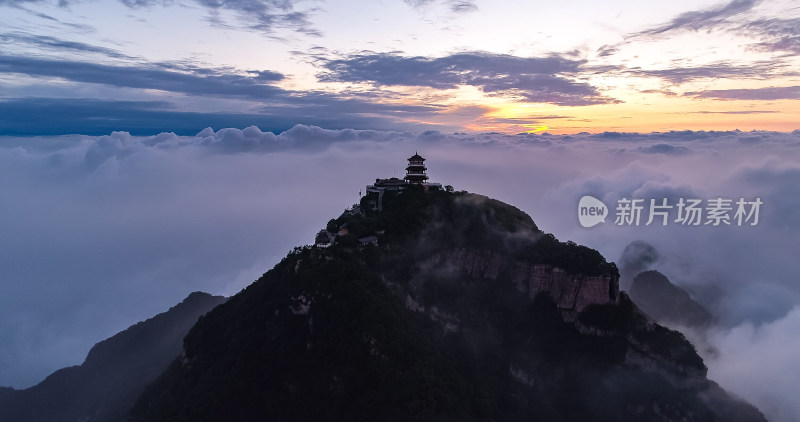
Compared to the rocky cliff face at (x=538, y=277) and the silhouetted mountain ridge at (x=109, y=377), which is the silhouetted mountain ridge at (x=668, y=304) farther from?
the silhouetted mountain ridge at (x=109, y=377)

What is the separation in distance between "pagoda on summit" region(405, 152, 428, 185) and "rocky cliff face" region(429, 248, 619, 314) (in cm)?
2181

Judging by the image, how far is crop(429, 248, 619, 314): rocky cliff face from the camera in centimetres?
6078

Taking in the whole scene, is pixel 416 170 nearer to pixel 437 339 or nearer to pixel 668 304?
pixel 437 339

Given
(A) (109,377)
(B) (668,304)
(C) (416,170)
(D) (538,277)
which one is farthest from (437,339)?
(B) (668,304)

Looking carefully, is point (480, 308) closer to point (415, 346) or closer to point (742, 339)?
point (415, 346)

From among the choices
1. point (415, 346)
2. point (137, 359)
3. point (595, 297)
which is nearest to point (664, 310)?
point (595, 297)

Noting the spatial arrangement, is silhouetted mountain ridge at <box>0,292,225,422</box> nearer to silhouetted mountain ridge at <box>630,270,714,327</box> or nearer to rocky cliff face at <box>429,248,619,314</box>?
rocky cliff face at <box>429,248,619,314</box>

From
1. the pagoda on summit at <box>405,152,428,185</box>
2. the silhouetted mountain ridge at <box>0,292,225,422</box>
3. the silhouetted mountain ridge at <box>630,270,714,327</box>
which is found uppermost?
the pagoda on summit at <box>405,152,428,185</box>

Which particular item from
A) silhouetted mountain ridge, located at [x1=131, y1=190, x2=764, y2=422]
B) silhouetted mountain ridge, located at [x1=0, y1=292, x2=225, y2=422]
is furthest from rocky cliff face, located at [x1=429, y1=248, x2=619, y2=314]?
silhouetted mountain ridge, located at [x1=0, y1=292, x2=225, y2=422]

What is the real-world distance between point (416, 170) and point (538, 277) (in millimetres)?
32790

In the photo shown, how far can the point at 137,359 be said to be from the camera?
10531cm

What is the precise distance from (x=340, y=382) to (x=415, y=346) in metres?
8.62

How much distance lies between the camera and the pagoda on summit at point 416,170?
85312 mm

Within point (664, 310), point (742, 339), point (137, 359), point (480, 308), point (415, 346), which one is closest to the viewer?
point (415, 346)
